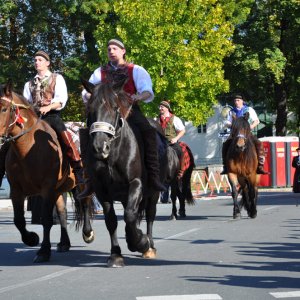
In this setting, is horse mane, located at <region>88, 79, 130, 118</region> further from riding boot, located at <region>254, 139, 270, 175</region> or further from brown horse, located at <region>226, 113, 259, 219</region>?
riding boot, located at <region>254, 139, 270, 175</region>

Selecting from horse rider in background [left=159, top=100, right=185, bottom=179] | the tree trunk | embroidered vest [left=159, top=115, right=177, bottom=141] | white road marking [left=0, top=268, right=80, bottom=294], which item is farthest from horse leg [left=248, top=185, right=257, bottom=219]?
the tree trunk

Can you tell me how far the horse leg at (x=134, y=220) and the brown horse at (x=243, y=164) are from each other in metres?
9.56

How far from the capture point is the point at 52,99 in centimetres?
1332

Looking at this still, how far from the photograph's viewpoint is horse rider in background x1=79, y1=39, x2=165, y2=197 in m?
11.8

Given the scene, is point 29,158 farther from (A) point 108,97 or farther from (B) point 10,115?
(A) point 108,97

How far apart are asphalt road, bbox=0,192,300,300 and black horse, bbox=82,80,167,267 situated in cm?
48

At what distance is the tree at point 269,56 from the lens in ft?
182

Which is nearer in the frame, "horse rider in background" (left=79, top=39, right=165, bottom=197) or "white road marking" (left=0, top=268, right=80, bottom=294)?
"white road marking" (left=0, top=268, right=80, bottom=294)

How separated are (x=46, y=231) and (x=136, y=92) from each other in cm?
206

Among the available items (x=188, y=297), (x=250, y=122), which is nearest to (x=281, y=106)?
(x=250, y=122)

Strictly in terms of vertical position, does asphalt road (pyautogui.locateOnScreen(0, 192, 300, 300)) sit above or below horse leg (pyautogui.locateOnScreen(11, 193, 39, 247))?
below

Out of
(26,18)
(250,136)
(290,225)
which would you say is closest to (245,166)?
(250,136)

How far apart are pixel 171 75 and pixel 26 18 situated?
27.3 feet

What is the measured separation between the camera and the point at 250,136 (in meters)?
21.0
